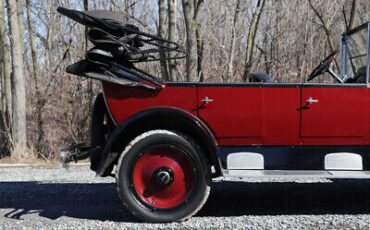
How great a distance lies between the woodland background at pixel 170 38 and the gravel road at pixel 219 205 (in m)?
5.77

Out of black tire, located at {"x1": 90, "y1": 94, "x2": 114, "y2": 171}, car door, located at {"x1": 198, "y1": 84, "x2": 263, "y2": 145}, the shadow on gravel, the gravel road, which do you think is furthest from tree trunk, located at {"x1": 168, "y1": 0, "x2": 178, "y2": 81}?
car door, located at {"x1": 198, "y1": 84, "x2": 263, "y2": 145}

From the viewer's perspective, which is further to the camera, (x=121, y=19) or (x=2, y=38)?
(x=2, y=38)

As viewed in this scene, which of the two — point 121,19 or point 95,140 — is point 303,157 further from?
point 121,19

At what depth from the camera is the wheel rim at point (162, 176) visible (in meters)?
3.64

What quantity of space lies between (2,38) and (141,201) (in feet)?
40.5

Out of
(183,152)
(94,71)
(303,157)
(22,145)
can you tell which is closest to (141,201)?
(183,152)

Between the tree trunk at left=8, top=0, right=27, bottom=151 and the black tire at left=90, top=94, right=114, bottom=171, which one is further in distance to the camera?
the tree trunk at left=8, top=0, right=27, bottom=151

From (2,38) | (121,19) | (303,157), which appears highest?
(2,38)

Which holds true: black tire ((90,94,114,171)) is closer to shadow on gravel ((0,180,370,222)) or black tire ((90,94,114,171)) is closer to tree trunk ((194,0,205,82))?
shadow on gravel ((0,180,370,222))

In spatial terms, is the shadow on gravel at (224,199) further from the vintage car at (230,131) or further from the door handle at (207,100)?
the door handle at (207,100)

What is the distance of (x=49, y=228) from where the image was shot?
136 inches

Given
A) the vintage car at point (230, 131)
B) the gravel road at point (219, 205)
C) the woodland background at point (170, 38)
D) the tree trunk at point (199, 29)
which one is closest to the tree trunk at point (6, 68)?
the woodland background at point (170, 38)

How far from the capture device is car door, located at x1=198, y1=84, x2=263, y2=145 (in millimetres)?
A: 3689

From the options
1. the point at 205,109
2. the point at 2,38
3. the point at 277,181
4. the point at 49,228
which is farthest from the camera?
the point at 2,38
